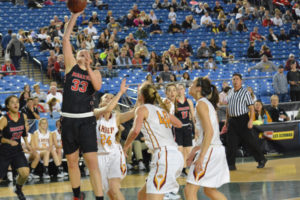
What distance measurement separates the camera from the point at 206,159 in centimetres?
587

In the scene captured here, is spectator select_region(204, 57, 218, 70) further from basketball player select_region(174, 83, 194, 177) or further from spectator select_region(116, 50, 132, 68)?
basketball player select_region(174, 83, 194, 177)

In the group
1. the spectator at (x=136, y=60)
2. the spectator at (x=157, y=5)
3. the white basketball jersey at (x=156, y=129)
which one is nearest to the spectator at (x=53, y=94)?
the spectator at (x=136, y=60)

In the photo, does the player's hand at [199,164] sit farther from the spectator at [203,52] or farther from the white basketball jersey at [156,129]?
the spectator at [203,52]

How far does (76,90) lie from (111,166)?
123 cm

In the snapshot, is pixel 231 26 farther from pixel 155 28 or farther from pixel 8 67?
pixel 8 67

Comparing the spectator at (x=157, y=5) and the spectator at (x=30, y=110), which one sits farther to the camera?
the spectator at (x=157, y=5)

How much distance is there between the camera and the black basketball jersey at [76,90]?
624 cm

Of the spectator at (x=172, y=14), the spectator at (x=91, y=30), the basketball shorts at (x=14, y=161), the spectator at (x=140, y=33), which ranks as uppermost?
the spectator at (x=172, y=14)

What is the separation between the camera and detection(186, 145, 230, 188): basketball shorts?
581 centimetres

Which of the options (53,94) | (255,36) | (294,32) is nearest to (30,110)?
(53,94)

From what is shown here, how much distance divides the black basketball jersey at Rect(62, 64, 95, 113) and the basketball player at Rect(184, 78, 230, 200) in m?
1.31

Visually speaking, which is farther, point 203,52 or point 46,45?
point 203,52

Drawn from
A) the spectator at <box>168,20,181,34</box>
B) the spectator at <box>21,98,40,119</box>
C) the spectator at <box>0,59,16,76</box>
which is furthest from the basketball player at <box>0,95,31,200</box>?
the spectator at <box>168,20,181,34</box>

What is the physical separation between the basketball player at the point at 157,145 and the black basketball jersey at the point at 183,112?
459cm
